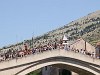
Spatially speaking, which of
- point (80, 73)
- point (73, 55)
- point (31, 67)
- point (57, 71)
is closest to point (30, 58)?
point (31, 67)

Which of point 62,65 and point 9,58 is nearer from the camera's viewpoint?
point 9,58

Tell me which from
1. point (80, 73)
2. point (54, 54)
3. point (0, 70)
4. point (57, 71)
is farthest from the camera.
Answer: point (57, 71)

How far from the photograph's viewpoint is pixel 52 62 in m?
63.6

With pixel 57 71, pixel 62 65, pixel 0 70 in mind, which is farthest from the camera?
pixel 57 71

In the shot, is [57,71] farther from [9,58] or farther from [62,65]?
[9,58]

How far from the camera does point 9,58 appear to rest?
190 ft

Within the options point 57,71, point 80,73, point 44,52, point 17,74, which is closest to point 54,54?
point 44,52

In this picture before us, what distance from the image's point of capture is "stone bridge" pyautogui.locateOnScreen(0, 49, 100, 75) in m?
58.8

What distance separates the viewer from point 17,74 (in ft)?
195

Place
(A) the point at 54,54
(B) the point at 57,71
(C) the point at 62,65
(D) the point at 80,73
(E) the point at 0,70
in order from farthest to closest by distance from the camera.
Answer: (B) the point at 57,71 → (D) the point at 80,73 → (C) the point at 62,65 → (A) the point at 54,54 → (E) the point at 0,70

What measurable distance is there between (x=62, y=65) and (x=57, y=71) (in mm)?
23183

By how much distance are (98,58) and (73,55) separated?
133 inches

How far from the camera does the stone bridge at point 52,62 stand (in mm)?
58781

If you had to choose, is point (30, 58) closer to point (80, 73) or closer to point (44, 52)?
point (44, 52)
